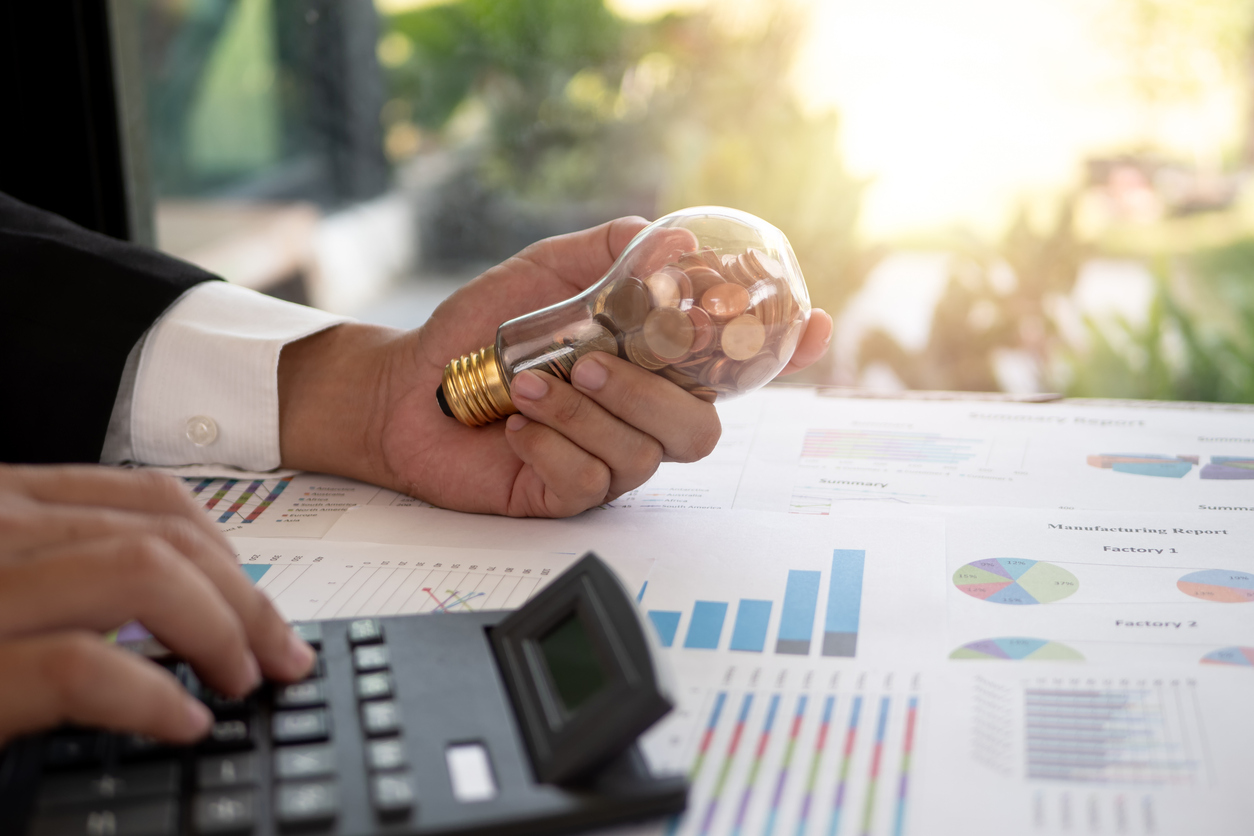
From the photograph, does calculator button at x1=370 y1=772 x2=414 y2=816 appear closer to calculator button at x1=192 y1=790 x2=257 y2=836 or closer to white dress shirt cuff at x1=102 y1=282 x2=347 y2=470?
calculator button at x1=192 y1=790 x2=257 y2=836

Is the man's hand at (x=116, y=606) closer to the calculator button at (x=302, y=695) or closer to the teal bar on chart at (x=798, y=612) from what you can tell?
the calculator button at (x=302, y=695)

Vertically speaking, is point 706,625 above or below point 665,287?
below

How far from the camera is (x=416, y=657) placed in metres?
0.47

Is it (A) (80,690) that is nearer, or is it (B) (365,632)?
(A) (80,690)

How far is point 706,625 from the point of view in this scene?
54cm

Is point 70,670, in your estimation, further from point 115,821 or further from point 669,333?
point 669,333

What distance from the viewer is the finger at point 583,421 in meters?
0.66

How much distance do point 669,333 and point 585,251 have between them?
17 cm

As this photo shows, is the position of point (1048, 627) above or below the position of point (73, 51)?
below

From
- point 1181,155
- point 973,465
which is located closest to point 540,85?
point 1181,155

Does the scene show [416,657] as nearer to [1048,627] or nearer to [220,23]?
[1048,627]

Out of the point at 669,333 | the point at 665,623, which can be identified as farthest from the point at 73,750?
the point at 669,333

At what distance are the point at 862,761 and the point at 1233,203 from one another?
1277mm

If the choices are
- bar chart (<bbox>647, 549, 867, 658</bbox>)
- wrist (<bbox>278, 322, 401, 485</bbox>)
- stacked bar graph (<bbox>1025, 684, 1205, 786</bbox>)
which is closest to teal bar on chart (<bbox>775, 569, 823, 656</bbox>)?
bar chart (<bbox>647, 549, 867, 658</bbox>)
